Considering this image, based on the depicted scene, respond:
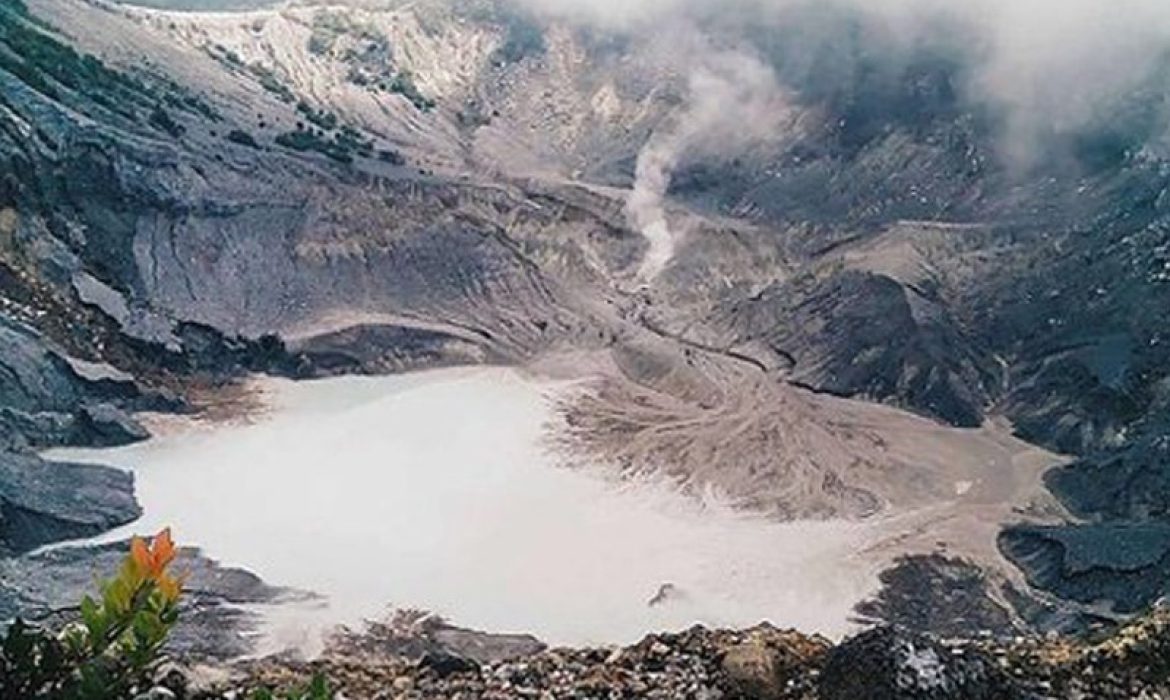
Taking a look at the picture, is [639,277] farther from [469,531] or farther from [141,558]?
[141,558]

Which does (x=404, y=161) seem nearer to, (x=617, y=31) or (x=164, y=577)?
(x=617, y=31)

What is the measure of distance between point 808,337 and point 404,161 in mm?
32751

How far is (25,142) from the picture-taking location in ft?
228

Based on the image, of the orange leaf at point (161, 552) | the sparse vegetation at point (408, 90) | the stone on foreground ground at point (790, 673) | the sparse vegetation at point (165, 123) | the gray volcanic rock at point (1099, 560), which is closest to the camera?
the orange leaf at point (161, 552)

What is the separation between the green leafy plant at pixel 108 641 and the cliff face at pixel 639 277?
130ft

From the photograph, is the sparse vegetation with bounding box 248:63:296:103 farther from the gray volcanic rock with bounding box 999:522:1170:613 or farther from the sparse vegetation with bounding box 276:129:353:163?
the gray volcanic rock with bounding box 999:522:1170:613

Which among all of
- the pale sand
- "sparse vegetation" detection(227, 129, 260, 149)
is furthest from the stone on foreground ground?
"sparse vegetation" detection(227, 129, 260, 149)

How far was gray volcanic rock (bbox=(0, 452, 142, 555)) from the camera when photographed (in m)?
45.1

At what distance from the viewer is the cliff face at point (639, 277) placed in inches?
2381

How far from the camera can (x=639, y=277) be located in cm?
9212

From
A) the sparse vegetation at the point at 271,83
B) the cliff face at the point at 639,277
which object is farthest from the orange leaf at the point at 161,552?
the sparse vegetation at the point at 271,83

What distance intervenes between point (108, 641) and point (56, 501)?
43.0 metres

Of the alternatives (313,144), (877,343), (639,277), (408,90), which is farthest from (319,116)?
(877,343)

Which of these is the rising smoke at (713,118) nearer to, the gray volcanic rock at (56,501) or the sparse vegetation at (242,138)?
the sparse vegetation at (242,138)
